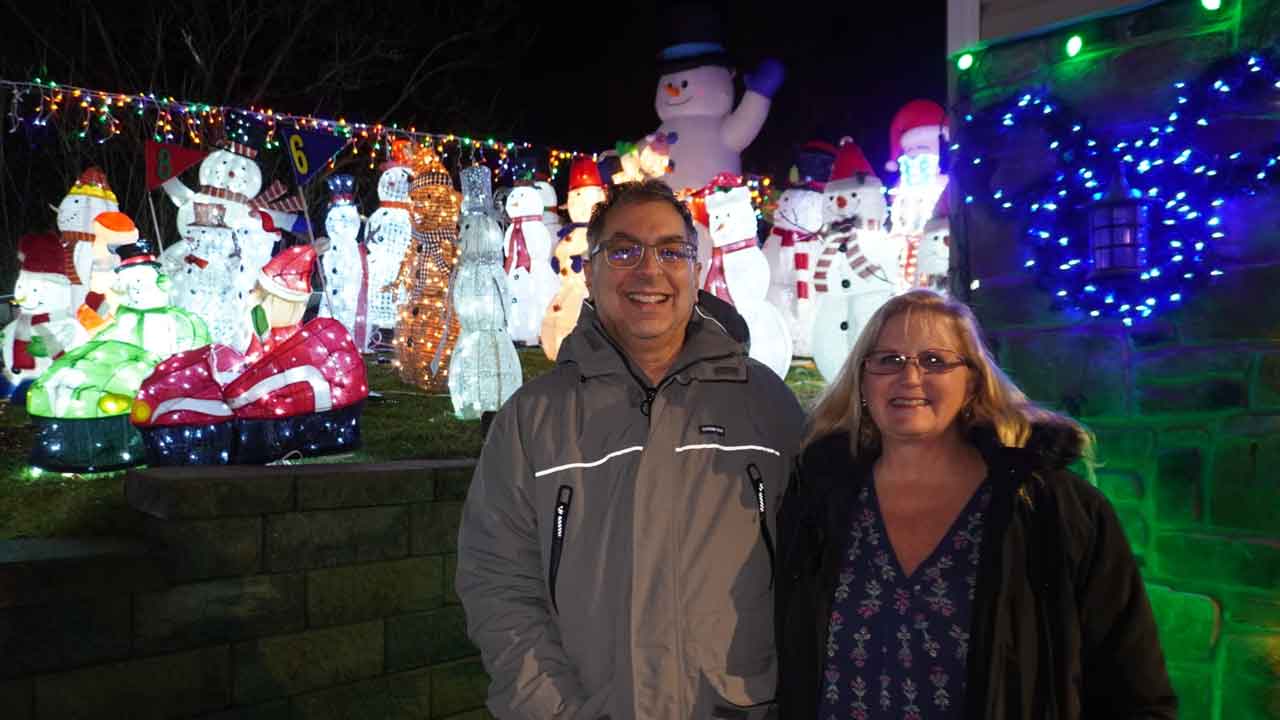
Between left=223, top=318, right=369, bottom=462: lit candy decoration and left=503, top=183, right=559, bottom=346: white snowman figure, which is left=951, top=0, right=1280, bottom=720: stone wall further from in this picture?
left=503, top=183, right=559, bottom=346: white snowman figure

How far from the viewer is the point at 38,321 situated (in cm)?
779

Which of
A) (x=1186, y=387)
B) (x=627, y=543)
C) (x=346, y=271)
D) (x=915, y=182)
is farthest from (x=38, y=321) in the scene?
(x=915, y=182)

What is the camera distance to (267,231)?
884 cm

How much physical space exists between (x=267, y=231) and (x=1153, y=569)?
7635 mm

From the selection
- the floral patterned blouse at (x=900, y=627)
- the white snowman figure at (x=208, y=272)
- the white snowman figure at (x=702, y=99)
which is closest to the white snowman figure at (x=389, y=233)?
the white snowman figure at (x=208, y=272)

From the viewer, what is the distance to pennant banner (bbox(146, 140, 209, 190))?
8.61m

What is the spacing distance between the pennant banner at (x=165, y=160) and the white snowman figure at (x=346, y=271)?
2985 millimetres

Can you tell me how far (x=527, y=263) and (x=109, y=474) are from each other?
854 centimetres

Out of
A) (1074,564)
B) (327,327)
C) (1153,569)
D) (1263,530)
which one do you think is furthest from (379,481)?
(1263,530)

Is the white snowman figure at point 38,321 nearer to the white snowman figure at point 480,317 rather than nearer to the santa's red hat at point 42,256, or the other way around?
the santa's red hat at point 42,256

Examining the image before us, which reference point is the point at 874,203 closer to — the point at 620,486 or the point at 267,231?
the point at 267,231

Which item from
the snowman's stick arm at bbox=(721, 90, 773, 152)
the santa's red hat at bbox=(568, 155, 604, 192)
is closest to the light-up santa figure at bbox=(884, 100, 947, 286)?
the snowman's stick arm at bbox=(721, 90, 773, 152)

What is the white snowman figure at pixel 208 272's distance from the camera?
23.4 ft

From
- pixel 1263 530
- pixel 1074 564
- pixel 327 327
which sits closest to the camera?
pixel 1074 564
